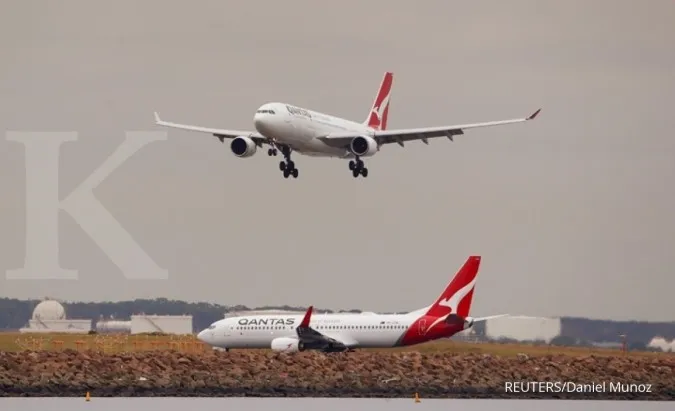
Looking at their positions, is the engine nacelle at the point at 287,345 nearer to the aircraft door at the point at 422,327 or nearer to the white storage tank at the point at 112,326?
the aircraft door at the point at 422,327

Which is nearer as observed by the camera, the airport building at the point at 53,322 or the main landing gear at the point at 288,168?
the main landing gear at the point at 288,168

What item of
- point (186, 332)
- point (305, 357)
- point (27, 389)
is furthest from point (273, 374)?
point (186, 332)

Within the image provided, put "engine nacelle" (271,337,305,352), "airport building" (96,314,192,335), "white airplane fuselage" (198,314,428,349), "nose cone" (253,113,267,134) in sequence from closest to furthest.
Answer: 1. "nose cone" (253,113,267,134)
2. "engine nacelle" (271,337,305,352)
3. "white airplane fuselage" (198,314,428,349)
4. "airport building" (96,314,192,335)

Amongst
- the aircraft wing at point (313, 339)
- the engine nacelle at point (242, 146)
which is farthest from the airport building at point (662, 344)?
the engine nacelle at point (242, 146)

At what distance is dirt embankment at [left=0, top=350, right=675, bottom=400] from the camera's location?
390ft

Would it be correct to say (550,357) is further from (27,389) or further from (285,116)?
(27,389)

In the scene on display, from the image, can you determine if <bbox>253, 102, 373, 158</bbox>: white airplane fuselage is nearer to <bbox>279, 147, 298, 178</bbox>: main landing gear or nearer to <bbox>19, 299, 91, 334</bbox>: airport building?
<bbox>279, 147, 298, 178</bbox>: main landing gear

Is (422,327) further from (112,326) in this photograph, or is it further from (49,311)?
(49,311)

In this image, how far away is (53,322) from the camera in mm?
143875

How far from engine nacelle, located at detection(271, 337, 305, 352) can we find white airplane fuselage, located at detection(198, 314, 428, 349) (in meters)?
1.47

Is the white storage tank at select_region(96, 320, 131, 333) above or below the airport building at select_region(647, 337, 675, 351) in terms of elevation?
above

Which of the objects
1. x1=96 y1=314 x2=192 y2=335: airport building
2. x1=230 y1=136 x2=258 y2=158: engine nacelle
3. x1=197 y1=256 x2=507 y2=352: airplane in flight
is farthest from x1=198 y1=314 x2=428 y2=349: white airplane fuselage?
x1=230 y1=136 x2=258 y2=158: engine nacelle

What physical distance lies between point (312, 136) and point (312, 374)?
12544mm

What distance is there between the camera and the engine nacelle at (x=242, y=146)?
413 ft
